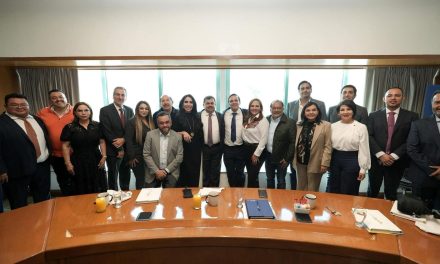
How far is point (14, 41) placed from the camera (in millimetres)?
2703

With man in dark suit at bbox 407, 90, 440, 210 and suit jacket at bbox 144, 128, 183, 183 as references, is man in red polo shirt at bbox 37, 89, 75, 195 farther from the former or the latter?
man in dark suit at bbox 407, 90, 440, 210

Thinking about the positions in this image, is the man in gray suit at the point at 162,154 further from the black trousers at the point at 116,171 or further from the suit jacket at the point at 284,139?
the suit jacket at the point at 284,139

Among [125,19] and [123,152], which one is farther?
[123,152]

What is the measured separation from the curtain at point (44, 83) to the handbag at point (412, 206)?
4871 millimetres

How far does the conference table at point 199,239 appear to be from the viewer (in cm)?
131

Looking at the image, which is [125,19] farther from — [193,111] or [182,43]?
[193,111]

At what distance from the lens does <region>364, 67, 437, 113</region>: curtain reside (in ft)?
13.0

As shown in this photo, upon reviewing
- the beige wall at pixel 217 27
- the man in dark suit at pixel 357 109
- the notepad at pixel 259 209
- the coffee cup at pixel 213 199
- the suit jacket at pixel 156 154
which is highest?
the beige wall at pixel 217 27

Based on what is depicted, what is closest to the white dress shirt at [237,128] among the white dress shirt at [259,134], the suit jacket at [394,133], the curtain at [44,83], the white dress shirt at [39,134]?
the white dress shirt at [259,134]

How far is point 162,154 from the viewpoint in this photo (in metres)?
2.64

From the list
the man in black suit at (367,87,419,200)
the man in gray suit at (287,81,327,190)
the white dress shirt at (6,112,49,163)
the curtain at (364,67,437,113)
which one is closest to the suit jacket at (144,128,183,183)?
the white dress shirt at (6,112,49,163)

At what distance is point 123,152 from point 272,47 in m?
2.25

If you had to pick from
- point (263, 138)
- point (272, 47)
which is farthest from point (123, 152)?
point (272, 47)

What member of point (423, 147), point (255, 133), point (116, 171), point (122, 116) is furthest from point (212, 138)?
point (423, 147)
